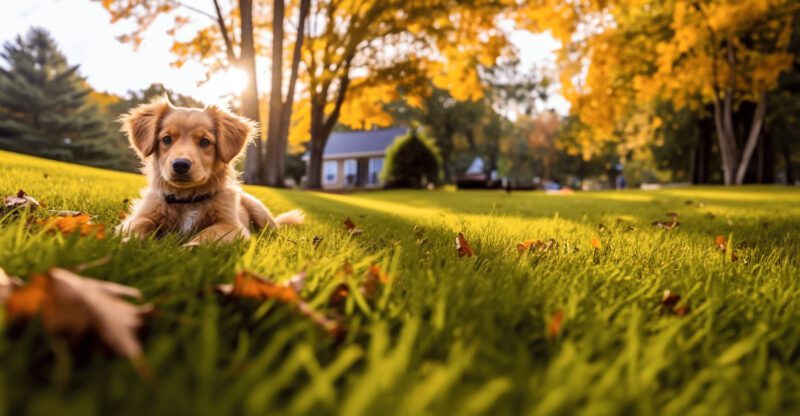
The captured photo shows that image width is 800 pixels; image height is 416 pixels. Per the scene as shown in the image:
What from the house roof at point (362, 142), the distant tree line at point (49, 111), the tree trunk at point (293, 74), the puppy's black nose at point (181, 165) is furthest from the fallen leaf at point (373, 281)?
the house roof at point (362, 142)

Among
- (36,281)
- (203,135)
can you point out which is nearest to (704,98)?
(203,135)

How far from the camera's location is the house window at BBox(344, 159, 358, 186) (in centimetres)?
5309

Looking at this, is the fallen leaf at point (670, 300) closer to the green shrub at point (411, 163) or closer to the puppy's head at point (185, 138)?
the puppy's head at point (185, 138)

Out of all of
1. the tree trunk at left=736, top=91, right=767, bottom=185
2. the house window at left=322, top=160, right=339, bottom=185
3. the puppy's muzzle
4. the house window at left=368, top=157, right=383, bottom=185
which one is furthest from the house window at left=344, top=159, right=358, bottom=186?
the puppy's muzzle

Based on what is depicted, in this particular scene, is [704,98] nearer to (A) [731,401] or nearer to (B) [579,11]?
(B) [579,11]

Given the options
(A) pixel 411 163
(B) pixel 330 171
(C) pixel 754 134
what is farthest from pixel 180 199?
(B) pixel 330 171

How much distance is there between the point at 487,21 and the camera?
1872 centimetres

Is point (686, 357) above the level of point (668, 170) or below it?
below

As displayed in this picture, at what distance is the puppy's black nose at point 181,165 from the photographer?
3.30 metres

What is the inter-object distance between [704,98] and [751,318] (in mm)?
32265

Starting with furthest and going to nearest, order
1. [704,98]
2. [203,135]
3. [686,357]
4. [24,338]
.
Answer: [704,98] < [203,135] < [686,357] < [24,338]

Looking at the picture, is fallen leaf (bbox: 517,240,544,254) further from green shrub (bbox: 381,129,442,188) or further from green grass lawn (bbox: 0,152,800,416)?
green shrub (bbox: 381,129,442,188)

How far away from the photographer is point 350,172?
5350 cm

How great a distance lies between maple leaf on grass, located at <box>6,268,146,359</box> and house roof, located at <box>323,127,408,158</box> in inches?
1925
